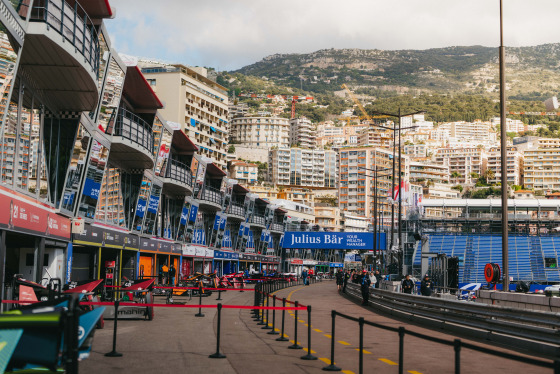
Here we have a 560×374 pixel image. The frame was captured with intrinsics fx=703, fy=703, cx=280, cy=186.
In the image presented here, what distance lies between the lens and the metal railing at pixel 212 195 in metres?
59.7

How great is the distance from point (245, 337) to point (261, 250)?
256 ft

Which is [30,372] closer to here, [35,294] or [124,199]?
[35,294]

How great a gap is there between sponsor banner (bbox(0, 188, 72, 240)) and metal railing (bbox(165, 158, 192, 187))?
19.2 meters

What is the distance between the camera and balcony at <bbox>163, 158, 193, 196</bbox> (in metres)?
45.0

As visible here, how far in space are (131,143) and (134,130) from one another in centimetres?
116

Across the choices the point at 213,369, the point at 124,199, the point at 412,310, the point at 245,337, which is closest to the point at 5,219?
the point at 245,337

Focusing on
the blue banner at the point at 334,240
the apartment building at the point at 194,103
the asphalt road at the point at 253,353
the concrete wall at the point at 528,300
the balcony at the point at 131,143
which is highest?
the apartment building at the point at 194,103

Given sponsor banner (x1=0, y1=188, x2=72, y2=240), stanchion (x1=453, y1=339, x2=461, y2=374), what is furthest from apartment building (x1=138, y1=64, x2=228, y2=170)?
stanchion (x1=453, y1=339, x2=461, y2=374)

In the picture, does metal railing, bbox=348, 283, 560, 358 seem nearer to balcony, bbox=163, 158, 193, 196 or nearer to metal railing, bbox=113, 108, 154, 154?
metal railing, bbox=113, 108, 154, 154

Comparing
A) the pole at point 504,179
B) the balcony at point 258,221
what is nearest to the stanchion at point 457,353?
the pole at point 504,179

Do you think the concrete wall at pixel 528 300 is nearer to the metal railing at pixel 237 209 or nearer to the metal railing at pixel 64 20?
the metal railing at pixel 64 20

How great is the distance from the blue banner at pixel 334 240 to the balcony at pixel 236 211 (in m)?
9.37

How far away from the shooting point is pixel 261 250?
94875 millimetres

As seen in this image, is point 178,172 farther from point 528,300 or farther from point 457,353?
point 457,353
